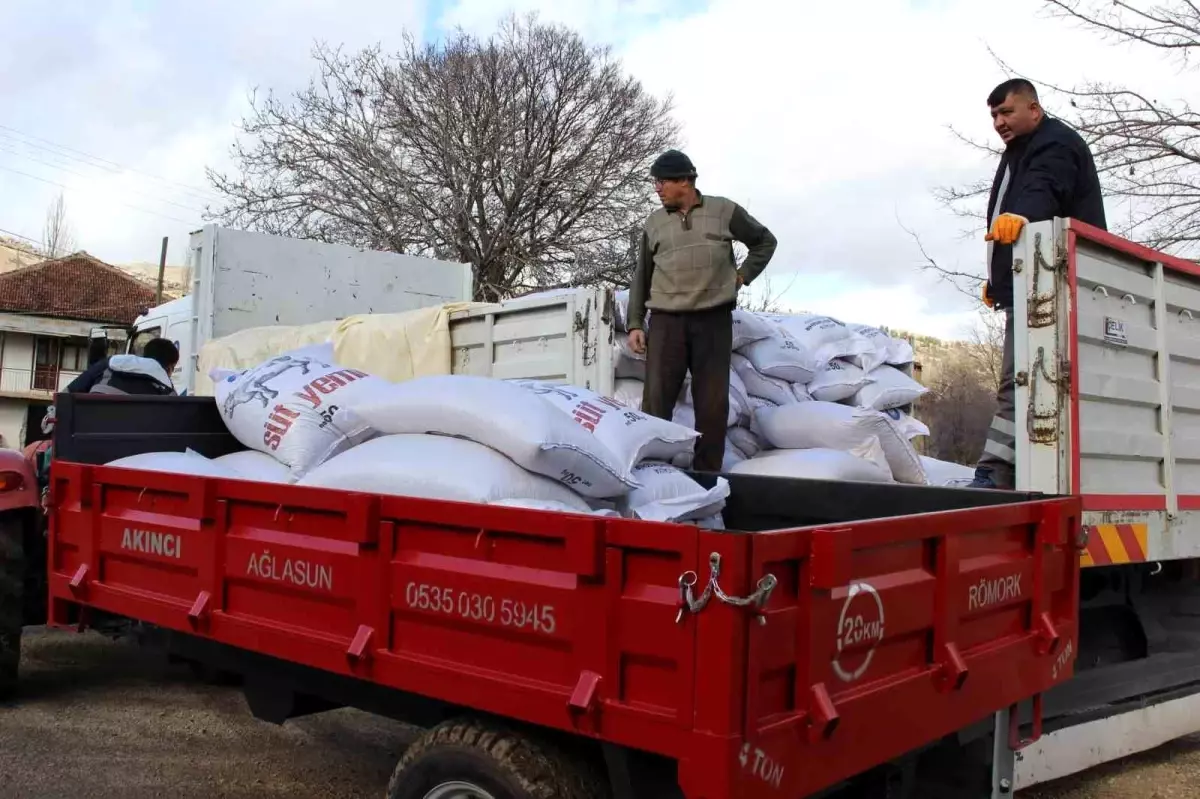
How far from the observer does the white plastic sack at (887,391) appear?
225 inches

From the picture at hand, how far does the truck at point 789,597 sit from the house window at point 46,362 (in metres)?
37.8

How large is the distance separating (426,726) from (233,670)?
0.92m

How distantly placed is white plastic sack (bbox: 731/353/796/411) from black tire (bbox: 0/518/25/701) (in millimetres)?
3559

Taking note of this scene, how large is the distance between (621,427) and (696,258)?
1.82 meters

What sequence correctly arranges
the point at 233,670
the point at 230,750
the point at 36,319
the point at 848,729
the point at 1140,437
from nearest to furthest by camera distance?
the point at 848,729 → the point at 233,670 → the point at 1140,437 → the point at 230,750 → the point at 36,319

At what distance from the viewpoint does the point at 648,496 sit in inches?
125

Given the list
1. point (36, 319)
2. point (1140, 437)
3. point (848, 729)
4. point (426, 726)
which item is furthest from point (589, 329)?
point (36, 319)

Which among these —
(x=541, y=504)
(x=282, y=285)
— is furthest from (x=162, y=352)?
(x=541, y=504)

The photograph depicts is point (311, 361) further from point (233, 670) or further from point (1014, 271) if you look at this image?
point (1014, 271)

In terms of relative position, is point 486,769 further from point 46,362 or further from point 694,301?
point 46,362

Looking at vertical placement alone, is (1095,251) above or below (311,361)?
above

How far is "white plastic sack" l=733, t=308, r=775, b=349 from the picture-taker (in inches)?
216

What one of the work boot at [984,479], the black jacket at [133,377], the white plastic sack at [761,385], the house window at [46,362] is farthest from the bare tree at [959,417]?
the house window at [46,362]

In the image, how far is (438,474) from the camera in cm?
275
